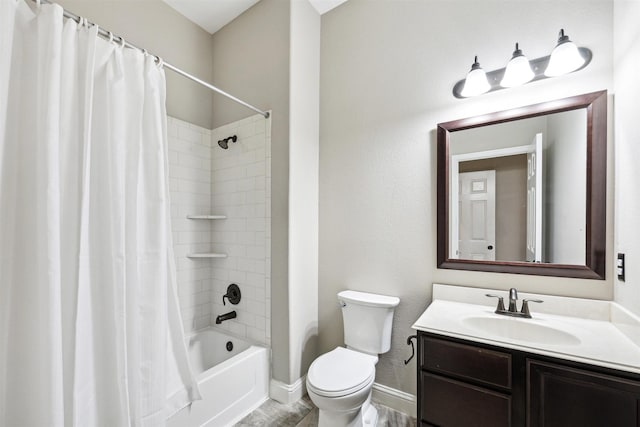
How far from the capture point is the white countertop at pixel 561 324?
1022 millimetres

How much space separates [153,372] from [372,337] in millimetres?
1195

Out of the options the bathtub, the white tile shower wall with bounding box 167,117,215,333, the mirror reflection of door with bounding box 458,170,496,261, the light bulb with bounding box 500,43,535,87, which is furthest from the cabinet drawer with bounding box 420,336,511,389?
the white tile shower wall with bounding box 167,117,215,333

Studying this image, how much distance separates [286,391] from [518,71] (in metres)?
2.36

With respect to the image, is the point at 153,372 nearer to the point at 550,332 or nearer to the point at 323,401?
the point at 323,401

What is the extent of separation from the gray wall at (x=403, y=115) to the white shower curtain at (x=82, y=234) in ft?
3.84

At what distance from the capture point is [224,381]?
168cm

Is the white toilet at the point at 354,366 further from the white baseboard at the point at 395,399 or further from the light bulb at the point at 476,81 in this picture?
the light bulb at the point at 476,81

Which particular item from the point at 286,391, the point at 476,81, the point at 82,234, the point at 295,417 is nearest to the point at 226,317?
the point at 286,391

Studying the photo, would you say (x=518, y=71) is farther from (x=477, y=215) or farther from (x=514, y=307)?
(x=514, y=307)

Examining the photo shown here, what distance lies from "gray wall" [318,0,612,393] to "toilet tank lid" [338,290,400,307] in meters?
0.07

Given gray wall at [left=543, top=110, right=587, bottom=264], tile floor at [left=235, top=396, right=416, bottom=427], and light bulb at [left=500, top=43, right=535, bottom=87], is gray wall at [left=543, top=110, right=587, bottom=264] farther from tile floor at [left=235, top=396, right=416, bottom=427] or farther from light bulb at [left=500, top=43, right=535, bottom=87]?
tile floor at [left=235, top=396, right=416, bottom=427]

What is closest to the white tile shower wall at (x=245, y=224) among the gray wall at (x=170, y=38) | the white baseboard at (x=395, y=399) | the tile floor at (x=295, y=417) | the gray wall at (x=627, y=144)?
the gray wall at (x=170, y=38)

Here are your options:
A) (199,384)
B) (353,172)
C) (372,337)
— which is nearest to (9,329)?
(199,384)

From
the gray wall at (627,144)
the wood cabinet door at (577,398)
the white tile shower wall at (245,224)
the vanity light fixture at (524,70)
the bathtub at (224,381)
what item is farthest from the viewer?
the white tile shower wall at (245,224)
